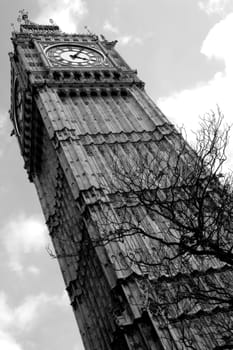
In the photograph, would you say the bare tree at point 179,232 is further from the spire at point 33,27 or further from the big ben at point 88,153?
the spire at point 33,27

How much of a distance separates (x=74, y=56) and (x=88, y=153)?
1778cm

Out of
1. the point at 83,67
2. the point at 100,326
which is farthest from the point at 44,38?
the point at 100,326

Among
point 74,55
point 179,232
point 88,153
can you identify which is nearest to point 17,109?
point 74,55

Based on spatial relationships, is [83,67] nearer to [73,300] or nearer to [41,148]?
[41,148]

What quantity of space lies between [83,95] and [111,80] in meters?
3.73

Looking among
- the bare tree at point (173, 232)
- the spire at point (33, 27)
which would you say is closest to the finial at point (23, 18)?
the spire at point (33, 27)

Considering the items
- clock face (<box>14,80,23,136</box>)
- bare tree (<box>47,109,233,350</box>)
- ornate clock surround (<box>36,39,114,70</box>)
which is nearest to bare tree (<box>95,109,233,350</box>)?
bare tree (<box>47,109,233,350</box>)

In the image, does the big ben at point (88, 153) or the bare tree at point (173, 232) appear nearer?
the bare tree at point (173, 232)

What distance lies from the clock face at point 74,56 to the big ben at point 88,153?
0.10 metres

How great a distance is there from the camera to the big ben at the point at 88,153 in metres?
22.7

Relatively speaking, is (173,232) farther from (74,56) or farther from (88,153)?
(74,56)

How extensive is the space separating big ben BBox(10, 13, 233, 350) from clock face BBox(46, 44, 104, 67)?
103 millimetres

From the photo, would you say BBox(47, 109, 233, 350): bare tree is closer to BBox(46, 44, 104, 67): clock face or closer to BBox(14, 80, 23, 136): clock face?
BBox(46, 44, 104, 67): clock face

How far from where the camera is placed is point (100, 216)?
26.6 metres
